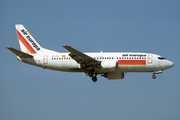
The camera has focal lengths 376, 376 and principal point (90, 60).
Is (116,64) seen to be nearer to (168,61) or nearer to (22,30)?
(168,61)

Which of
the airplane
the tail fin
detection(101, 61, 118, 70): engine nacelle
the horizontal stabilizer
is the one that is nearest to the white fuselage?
the airplane

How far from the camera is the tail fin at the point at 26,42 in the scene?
62625 mm

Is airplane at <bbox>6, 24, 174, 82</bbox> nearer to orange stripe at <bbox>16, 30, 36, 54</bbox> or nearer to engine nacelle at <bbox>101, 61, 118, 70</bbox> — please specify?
engine nacelle at <bbox>101, 61, 118, 70</bbox>

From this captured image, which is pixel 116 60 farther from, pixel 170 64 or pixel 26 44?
pixel 26 44

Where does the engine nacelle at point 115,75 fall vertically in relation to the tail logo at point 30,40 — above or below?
below

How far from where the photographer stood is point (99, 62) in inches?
2286

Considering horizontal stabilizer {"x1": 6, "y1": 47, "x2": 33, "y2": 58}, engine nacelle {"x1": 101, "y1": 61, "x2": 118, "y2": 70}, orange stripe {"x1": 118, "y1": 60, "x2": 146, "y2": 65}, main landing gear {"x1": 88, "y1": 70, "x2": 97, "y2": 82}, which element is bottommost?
main landing gear {"x1": 88, "y1": 70, "x2": 97, "y2": 82}

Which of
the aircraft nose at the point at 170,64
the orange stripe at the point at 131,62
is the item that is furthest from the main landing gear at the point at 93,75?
the aircraft nose at the point at 170,64

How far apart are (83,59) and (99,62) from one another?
253 cm

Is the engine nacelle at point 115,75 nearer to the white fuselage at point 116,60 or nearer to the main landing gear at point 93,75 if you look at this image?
the main landing gear at point 93,75

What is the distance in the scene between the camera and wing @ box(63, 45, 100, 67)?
5600cm

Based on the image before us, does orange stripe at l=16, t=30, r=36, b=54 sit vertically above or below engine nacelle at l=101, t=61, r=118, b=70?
above

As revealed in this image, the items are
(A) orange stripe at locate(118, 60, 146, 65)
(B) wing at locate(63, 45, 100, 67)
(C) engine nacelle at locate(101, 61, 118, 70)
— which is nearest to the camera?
(B) wing at locate(63, 45, 100, 67)

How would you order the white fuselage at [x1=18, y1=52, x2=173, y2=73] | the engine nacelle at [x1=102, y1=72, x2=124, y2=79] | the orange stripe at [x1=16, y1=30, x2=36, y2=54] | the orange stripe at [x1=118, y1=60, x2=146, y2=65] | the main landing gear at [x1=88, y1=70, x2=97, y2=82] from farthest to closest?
the orange stripe at [x1=16, y1=30, x2=36, y2=54]
the engine nacelle at [x1=102, y1=72, x2=124, y2=79]
the main landing gear at [x1=88, y1=70, x2=97, y2=82]
the white fuselage at [x1=18, y1=52, x2=173, y2=73]
the orange stripe at [x1=118, y1=60, x2=146, y2=65]
